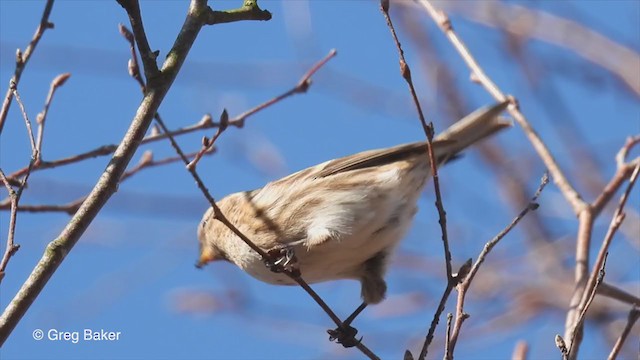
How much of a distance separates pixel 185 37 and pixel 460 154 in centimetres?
180

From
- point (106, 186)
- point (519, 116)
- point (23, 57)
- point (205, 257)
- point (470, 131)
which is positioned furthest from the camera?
point (205, 257)

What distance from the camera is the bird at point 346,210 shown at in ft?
12.7

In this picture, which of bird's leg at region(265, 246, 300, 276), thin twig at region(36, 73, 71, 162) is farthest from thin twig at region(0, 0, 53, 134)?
bird's leg at region(265, 246, 300, 276)

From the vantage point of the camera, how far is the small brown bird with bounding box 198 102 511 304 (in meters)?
3.88

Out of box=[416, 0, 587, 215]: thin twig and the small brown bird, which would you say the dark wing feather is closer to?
the small brown bird

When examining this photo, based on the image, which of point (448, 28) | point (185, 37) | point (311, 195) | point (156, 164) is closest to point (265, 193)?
point (311, 195)

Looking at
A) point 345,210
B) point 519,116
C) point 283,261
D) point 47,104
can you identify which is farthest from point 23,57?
point 519,116

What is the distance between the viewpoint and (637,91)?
4227 millimetres

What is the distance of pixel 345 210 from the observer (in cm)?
393

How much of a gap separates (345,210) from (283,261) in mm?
458

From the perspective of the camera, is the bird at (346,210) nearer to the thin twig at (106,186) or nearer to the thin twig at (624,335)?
the thin twig at (106,186)

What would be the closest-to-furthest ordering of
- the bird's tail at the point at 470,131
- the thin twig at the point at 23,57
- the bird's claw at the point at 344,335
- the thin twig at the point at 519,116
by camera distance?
the thin twig at the point at 23,57, the thin twig at the point at 519,116, the bird's claw at the point at 344,335, the bird's tail at the point at 470,131

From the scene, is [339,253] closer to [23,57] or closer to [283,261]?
[283,261]

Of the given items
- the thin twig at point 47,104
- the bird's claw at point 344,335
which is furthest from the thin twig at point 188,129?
the bird's claw at point 344,335
